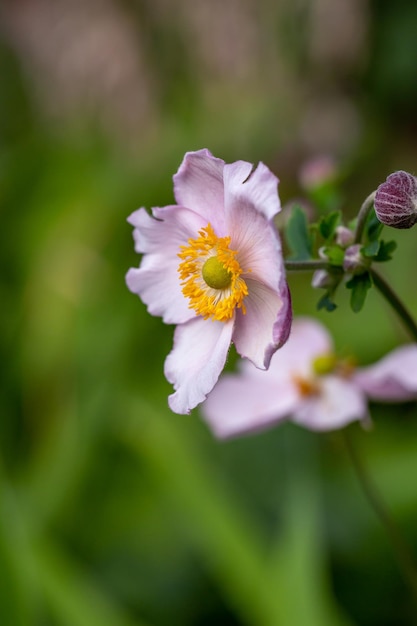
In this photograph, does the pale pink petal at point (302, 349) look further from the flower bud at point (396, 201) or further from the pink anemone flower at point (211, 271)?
the flower bud at point (396, 201)

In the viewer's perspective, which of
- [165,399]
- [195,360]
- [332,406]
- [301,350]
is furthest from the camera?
[165,399]

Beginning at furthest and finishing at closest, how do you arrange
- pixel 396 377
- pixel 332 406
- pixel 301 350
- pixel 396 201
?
pixel 301 350
pixel 332 406
pixel 396 377
pixel 396 201

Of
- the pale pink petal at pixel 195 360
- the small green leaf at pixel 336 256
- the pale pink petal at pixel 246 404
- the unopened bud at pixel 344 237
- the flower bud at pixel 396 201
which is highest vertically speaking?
the flower bud at pixel 396 201

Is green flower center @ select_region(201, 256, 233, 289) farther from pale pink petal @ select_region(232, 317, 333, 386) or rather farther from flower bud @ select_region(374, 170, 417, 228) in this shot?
pale pink petal @ select_region(232, 317, 333, 386)

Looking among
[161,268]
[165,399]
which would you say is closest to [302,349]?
[161,268]

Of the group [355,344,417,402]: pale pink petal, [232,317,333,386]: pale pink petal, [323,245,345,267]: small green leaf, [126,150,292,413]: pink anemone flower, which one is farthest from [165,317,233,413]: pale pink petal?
[232,317,333,386]: pale pink petal

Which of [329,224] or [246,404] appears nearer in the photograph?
[329,224]

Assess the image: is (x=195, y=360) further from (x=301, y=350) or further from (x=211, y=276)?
(x=301, y=350)

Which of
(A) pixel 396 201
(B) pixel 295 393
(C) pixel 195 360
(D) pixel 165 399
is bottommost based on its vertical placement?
(D) pixel 165 399

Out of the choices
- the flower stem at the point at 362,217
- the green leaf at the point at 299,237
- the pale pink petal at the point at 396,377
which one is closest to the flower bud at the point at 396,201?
the flower stem at the point at 362,217
